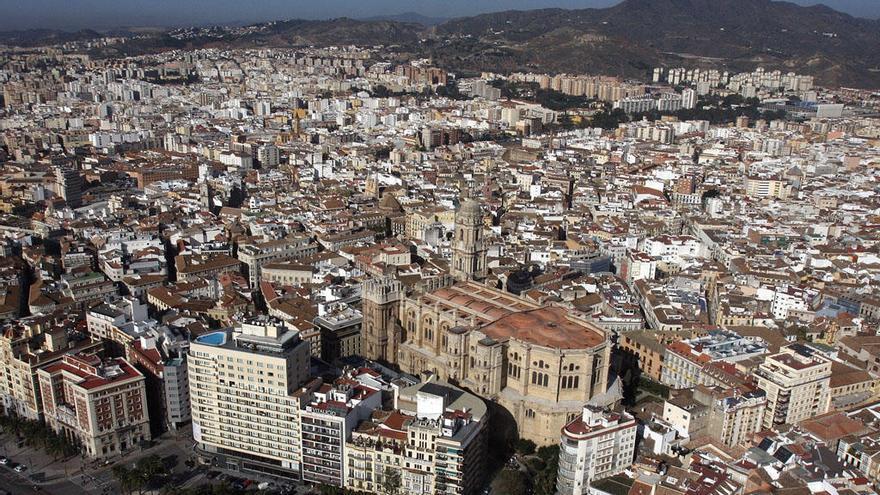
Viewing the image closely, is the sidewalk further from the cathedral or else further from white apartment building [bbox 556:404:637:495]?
white apartment building [bbox 556:404:637:495]

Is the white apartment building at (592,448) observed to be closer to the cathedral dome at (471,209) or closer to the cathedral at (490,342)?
the cathedral at (490,342)

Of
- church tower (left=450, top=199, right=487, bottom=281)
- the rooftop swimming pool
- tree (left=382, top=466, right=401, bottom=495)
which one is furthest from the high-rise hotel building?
church tower (left=450, top=199, right=487, bottom=281)

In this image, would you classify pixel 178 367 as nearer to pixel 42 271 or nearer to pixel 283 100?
pixel 42 271

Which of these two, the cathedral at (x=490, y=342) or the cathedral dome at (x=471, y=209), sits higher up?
the cathedral dome at (x=471, y=209)

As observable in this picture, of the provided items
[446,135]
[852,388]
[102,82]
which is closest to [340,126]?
[446,135]

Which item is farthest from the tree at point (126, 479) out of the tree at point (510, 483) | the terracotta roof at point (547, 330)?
the terracotta roof at point (547, 330)

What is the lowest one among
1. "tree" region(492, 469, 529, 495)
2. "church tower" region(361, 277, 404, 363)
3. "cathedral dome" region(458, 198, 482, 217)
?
"tree" region(492, 469, 529, 495)
